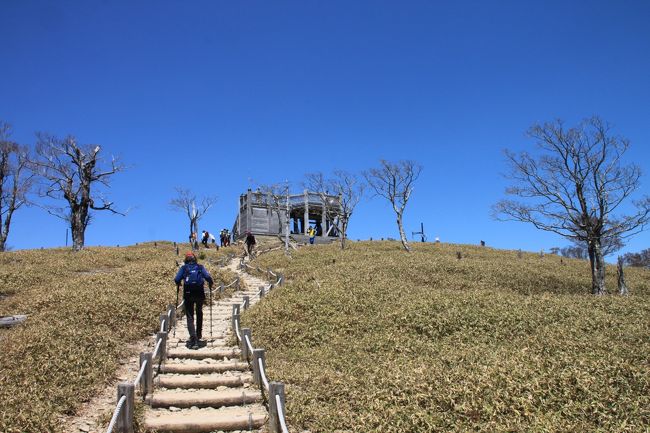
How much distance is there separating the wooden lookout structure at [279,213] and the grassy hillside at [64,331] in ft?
95.1

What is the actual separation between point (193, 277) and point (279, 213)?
43.4 meters

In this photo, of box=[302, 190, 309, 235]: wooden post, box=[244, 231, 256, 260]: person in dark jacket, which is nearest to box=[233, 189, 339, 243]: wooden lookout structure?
box=[302, 190, 309, 235]: wooden post

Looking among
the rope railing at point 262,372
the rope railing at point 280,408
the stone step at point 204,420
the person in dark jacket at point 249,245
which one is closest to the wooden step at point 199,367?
the rope railing at point 262,372

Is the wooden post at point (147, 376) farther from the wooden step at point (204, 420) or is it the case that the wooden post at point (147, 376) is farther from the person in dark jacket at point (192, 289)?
the person in dark jacket at point (192, 289)

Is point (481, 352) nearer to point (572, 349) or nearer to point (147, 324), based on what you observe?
point (572, 349)

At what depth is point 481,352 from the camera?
11820 millimetres

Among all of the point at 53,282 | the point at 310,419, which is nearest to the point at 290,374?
the point at 310,419

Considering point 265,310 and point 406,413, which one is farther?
point 265,310

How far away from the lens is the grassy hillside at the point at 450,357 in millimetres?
8170

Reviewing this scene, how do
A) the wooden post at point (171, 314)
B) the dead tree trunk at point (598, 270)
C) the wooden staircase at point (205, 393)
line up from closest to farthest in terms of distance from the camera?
the wooden staircase at point (205, 393)
the wooden post at point (171, 314)
the dead tree trunk at point (598, 270)

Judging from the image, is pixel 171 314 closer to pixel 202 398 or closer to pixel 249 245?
pixel 202 398

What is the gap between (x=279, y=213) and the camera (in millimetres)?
56531

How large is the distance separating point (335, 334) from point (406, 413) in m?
6.07

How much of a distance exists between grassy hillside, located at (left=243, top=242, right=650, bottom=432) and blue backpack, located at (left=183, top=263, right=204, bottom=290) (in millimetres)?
2698
